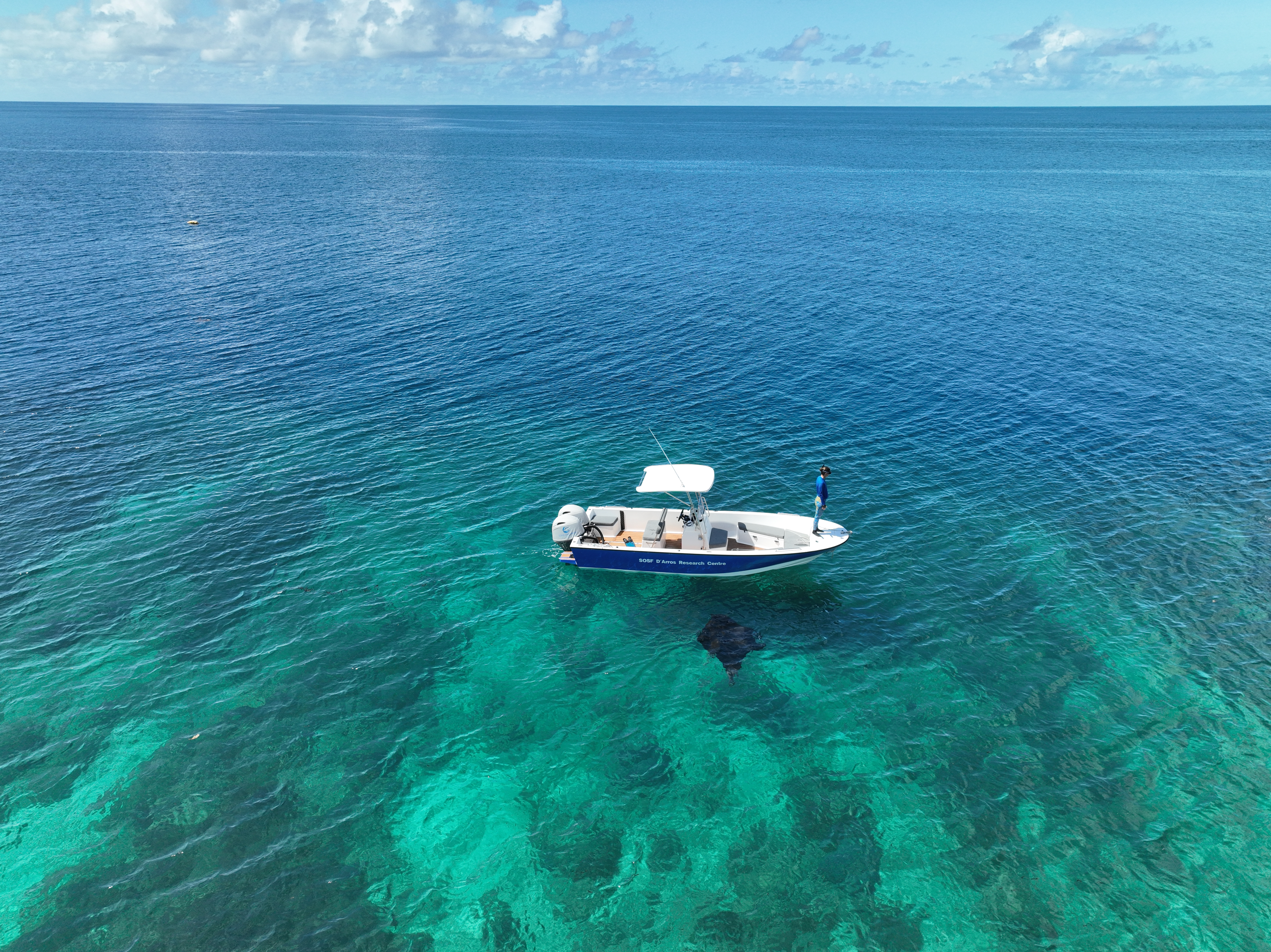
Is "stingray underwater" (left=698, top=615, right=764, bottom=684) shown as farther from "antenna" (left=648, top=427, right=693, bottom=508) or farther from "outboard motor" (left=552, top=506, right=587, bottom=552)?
"outboard motor" (left=552, top=506, right=587, bottom=552)

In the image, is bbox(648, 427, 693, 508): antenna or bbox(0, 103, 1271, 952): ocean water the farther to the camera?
bbox(648, 427, 693, 508): antenna

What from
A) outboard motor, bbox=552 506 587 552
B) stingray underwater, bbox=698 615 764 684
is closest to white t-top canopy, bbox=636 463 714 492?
outboard motor, bbox=552 506 587 552

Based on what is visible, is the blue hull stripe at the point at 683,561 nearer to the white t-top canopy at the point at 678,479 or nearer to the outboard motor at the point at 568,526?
the outboard motor at the point at 568,526

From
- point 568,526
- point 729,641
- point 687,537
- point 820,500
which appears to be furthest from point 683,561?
point 820,500

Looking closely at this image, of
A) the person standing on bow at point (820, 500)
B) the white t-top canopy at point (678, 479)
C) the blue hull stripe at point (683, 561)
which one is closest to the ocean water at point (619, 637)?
the blue hull stripe at point (683, 561)

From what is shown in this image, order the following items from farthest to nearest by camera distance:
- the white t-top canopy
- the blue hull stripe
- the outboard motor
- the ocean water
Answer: the white t-top canopy → the outboard motor → the blue hull stripe → the ocean water

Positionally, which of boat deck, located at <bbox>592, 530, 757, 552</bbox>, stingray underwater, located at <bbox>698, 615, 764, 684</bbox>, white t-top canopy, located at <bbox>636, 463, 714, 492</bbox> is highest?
white t-top canopy, located at <bbox>636, 463, 714, 492</bbox>

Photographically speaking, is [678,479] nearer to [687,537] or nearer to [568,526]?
[687,537]

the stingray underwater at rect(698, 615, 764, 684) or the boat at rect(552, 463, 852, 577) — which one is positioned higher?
the boat at rect(552, 463, 852, 577)
